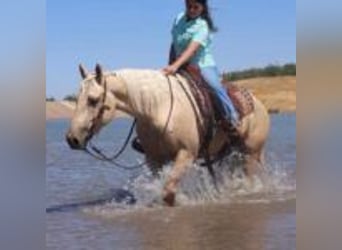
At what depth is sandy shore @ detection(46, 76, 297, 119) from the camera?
1391 millimetres

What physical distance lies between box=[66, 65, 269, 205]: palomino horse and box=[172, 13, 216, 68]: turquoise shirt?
0.29ft

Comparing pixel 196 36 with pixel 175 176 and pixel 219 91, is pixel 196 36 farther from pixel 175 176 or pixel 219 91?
pixel 175 176

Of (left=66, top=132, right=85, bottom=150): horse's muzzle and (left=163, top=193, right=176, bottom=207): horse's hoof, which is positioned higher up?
(left=66, top=132, right=85, bottom=150): horse's muzzle

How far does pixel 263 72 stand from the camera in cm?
163

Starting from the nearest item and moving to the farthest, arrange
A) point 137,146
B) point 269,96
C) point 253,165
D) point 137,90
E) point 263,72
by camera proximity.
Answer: point 263,72, point 269,96, point 137,90, point 137,146, point 253,165

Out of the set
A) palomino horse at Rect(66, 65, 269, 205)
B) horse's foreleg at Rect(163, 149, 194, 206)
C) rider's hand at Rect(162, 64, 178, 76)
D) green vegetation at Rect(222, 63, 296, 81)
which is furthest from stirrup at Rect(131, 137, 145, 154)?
green vegetation at Rect(222, 63, 296, 81)

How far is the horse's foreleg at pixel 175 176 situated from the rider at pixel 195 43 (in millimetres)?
211

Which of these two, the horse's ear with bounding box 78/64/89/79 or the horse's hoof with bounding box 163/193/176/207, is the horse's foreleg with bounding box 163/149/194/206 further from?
the horse's ear with bounding box 78/64/89/79

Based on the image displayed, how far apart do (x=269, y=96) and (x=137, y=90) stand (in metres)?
0.38

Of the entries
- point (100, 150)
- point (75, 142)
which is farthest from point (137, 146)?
point (75, 142)

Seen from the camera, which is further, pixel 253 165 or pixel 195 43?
pixel 253 165

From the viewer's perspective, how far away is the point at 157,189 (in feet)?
7.02

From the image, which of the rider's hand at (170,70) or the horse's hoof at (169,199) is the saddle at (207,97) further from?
the horse's hoof at (169,199)
